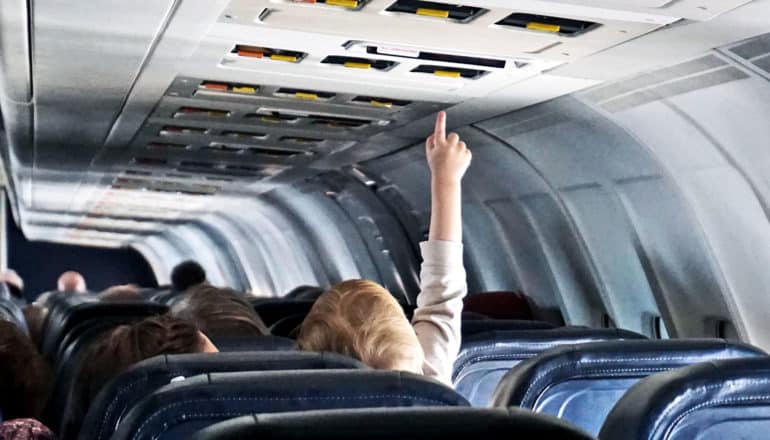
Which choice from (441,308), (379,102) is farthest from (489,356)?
(379,102)

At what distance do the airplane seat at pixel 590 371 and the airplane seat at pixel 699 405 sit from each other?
20.6 inches

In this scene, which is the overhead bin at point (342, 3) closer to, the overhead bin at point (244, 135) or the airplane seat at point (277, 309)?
the airplane seat at point (277, 309)

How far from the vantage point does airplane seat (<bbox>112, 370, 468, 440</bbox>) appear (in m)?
2.35

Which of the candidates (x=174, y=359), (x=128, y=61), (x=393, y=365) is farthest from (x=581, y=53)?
(x=174, y=359)

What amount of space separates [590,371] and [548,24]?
9.81ft

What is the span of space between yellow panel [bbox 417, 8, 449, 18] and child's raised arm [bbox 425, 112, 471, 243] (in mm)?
1360

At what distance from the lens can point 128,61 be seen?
6.88 metres

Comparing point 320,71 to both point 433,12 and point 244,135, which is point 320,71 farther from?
point 244,135

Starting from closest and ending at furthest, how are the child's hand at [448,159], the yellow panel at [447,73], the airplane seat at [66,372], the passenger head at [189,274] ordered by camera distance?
1. the child's hand at [448,159]
2. the airplane seat at [66,372]
3. the yellow panel at [447,73]
4. the passenger head at [189,274]

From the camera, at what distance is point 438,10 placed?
5773mm

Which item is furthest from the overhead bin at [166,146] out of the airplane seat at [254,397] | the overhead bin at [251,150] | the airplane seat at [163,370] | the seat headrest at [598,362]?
the airplane seat at [254,397]

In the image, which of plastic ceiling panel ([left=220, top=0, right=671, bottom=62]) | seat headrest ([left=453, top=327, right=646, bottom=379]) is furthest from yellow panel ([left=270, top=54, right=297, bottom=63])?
seat headrest ([left=453, top=327, right=646, bottom=379])

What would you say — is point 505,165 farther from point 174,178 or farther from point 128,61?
point 174,178

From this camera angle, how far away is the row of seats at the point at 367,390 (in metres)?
2.35
